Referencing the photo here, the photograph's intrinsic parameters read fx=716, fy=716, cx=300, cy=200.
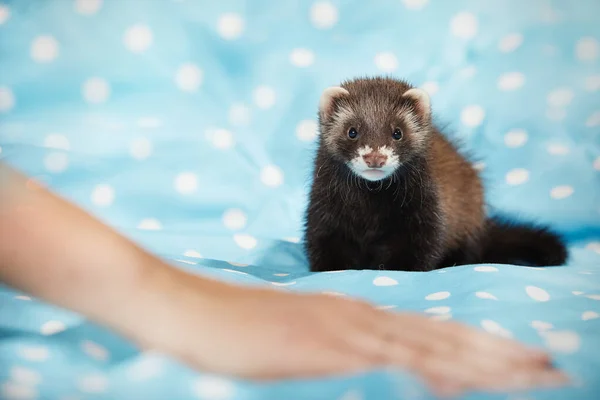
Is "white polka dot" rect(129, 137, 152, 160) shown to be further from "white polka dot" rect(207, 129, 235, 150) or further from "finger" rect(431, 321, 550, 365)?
Result: "finger" rect(431, 321, 550, 365)

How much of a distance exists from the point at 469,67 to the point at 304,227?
757 millimetres

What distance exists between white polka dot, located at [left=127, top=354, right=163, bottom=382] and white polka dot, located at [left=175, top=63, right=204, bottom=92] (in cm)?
138

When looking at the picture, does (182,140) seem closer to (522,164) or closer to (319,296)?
(522,164)

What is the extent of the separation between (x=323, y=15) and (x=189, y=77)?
441 millimetres

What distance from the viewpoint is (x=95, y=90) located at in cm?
204

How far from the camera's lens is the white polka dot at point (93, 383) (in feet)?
2.76

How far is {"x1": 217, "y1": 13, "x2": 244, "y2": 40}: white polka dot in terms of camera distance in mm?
2125

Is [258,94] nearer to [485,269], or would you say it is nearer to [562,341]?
[485,269]

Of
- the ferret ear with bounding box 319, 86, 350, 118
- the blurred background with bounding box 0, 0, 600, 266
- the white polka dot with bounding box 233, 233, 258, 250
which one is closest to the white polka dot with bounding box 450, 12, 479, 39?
the blurred background with bounding box 0, 0, 600, 266

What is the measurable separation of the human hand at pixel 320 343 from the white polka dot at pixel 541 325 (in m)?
0.11

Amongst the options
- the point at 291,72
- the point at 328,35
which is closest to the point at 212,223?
the point at 291,72

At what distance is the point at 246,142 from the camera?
2.16 metres

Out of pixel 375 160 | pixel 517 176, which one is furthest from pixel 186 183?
pixel 517 176

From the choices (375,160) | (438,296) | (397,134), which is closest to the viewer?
(438,296)
